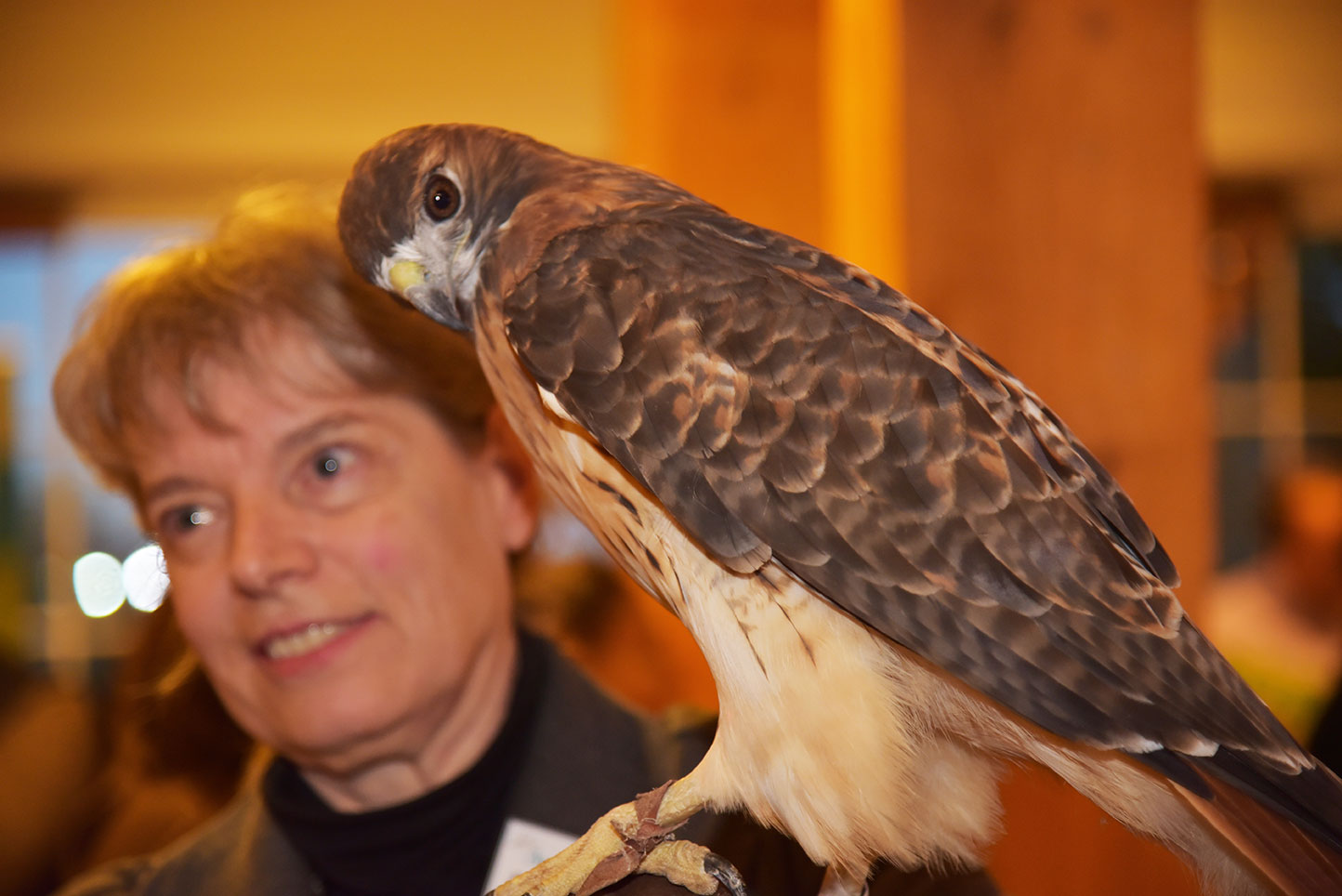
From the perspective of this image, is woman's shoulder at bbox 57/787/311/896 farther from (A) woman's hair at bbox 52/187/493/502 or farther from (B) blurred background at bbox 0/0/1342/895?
(A) woman's hair at bbox 52/187/493/502

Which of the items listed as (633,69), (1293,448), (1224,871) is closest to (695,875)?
(1224,871)

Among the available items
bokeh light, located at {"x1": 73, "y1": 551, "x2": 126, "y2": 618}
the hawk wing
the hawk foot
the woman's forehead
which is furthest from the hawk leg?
bokeh light, located at {"x1": 73, "y1": 551, "x2": 126, "y2": 618}

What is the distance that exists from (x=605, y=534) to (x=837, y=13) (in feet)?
4.26

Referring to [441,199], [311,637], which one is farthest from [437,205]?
[311,637]

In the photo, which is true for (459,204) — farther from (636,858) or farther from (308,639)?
(308,639)

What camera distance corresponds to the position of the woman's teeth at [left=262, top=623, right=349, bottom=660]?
134 centimetres

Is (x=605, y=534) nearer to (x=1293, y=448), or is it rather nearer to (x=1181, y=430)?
(x=1181, y=430)

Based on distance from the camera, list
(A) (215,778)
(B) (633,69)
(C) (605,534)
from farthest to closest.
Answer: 1. (B) (633,69)
2. (A) (215,778)
3. (C) (605,534)

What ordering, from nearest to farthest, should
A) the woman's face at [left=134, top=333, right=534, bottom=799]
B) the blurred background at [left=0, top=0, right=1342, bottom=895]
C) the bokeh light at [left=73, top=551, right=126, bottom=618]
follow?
1. the woman's face at [left=134, top=333, right=534, bottom=799]
2. the blurred background at [left=0, top=0, right=1342, bottom=895]
3. the bokeh light at [left=73, top=551, right=126, bottom=618]

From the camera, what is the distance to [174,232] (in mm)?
1612

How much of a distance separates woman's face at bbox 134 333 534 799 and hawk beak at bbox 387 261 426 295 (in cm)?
50

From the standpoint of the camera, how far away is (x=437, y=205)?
862 millimetres

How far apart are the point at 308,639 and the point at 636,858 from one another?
0.68 m

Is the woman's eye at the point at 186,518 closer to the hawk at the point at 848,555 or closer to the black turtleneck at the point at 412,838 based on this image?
the black turtleneck at the point at 412,838
